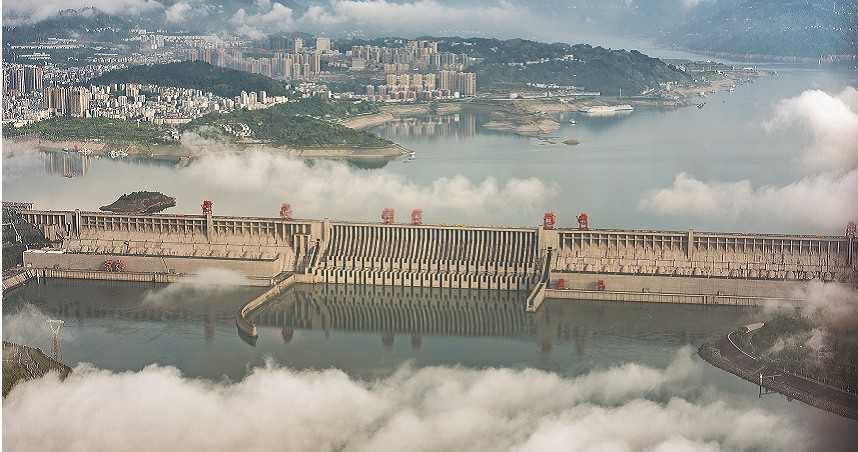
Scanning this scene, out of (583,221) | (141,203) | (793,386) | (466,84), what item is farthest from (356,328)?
(466,84)

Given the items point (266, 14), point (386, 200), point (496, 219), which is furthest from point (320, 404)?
point (266, 14)

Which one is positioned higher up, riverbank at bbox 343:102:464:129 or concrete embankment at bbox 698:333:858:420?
riverbank at bbox 343:102:464:129

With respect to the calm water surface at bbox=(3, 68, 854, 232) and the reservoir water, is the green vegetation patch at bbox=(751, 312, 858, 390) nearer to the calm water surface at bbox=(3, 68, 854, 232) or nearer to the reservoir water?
the reservoir water

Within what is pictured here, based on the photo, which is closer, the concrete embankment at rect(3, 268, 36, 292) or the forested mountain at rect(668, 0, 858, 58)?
the concrete embankment at rect(3, 268, 36, 292)

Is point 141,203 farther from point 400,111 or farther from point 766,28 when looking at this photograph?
point 400,111

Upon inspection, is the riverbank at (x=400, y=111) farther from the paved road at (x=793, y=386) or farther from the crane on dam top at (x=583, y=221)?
the paved road at (x=793, y=386)

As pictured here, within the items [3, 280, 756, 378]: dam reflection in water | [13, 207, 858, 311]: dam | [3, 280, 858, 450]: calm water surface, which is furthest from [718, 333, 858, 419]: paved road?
[13, 207, 858, 311]: dam
